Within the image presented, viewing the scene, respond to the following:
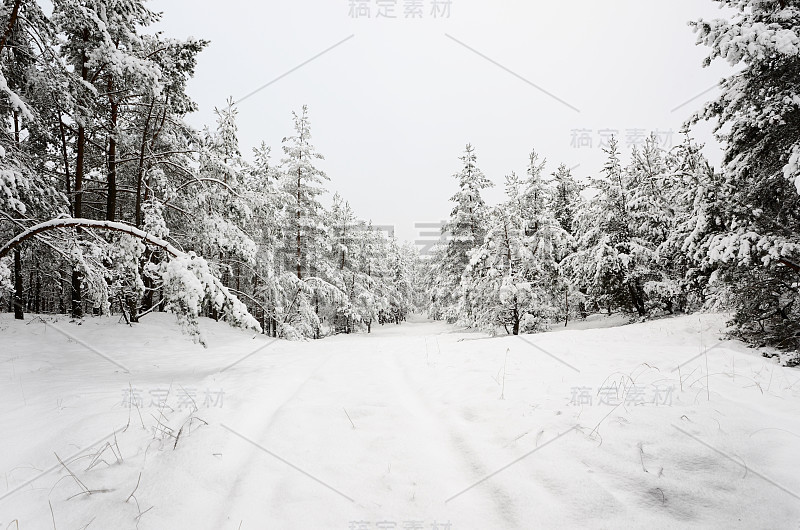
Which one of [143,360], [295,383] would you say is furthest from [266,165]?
[295,383]

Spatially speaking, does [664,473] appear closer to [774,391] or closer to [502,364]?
[774,391]

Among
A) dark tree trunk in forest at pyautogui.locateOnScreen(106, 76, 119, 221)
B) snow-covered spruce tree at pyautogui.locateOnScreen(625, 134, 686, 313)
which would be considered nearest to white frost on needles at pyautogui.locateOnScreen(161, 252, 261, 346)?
dark tree trunk in forest at pyautogui.locateOnScreen(106, 76, 119, 221)

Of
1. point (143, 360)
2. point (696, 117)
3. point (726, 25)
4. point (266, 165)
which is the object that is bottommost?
point (143, 360)

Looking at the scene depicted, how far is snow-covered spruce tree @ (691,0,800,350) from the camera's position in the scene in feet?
21.8

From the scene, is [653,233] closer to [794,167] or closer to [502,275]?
[502,275]

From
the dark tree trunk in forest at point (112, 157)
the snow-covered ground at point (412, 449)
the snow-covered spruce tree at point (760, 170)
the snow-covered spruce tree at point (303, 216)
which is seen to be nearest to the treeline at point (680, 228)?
the snow-covered spruce tree at point (760, 170)

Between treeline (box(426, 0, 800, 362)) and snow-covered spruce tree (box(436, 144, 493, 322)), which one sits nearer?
treeline (box(426, 0, 800, 362))

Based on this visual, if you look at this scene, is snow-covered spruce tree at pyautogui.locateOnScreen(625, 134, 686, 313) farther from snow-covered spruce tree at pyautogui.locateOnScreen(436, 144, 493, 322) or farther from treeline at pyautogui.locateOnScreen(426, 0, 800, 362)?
snow-covered spruce tree at pyautogui.locateOnScreen(436, 144, 493, 322)

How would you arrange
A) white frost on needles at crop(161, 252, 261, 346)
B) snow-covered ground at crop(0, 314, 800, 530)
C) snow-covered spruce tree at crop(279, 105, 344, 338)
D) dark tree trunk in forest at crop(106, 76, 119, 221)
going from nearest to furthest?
snow-covered ground at crop(0, 314, 800, 530), white frost on needles at crop(161, 252, 261, 346), dark tree trunk in forest at crop(106, 76, 119, 221), snow-covered spruce tree at crop(279, 105, 344, 338)

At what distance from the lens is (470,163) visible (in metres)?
23.0

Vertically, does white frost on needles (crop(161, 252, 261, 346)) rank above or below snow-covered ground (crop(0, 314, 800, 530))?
above

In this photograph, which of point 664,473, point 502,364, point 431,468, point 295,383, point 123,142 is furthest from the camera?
point 123,142

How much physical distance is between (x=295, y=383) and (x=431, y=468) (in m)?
3.20

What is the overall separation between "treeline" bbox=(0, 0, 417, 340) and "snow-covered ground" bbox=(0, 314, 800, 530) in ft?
7.37
